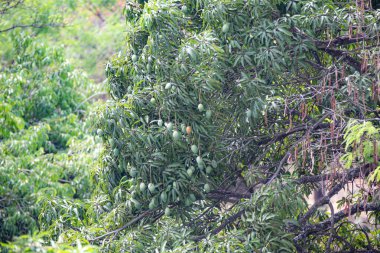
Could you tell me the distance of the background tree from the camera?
5273 millimetres

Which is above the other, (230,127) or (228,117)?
(228,117)

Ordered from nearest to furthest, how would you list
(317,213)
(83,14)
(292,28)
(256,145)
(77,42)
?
(292,28), (256,145), (317,213), (77,42), (83,14)

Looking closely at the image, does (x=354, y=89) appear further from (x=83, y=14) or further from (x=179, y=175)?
(x=83, y=14)

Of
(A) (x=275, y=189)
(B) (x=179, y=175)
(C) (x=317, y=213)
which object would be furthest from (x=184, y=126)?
(C) (x=317, y=213)

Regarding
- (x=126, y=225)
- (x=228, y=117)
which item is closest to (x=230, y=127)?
(x=228, y=117)

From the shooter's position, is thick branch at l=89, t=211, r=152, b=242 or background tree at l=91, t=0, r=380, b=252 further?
thick branch at l=89, t=211, r=152, b=242

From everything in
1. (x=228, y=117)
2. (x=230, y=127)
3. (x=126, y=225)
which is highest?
(x=228, y=117)

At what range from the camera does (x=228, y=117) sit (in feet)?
18.8

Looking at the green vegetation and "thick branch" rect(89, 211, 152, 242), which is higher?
the green vegetation

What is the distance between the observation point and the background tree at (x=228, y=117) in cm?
527

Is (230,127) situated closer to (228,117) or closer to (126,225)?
(228,117)

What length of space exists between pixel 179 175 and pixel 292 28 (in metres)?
1.59

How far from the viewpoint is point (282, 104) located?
5.75m

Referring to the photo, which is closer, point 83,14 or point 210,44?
point 210,44
